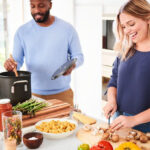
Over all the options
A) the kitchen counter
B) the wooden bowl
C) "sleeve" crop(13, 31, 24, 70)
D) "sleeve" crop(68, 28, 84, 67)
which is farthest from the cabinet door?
the wooden bowl

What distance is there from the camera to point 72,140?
1.36 m

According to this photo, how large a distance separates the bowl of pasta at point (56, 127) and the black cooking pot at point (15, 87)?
28cm

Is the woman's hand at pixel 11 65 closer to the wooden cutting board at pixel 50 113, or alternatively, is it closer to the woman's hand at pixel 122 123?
the wooden cutting board at pixel 50 113

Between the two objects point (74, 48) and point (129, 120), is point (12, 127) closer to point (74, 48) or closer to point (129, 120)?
point (129, 120)

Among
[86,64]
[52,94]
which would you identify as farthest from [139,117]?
[86,64]

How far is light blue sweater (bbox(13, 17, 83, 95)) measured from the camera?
2359 mm

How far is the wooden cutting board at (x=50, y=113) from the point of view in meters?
1.55

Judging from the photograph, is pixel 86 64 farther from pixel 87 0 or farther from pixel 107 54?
pixel 87 0

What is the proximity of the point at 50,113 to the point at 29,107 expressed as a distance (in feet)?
0.43

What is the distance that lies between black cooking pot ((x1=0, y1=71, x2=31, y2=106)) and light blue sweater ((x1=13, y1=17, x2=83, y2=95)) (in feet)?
2.24

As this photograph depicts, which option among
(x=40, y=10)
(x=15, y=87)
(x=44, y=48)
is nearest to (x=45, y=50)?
(x=44, y=48)

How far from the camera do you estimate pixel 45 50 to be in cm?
237

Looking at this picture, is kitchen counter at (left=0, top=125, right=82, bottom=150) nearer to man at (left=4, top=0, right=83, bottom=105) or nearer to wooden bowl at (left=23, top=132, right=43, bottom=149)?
wooden bowl at (left=23, top=132, right=43, bottom=149)

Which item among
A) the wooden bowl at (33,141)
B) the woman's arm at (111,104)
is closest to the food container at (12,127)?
the wooden bowl at (33,141)
